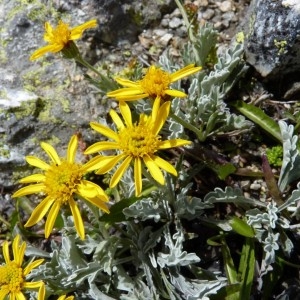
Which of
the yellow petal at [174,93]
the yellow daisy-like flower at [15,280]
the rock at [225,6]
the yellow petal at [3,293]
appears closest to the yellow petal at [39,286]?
the yellow daisy-like flower at [15,280]

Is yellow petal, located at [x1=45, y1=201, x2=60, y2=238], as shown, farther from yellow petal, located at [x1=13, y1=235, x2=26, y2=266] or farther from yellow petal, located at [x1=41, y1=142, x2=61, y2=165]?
yellow petal, located at [x1=13, y1=235, x2=26, y2=266]

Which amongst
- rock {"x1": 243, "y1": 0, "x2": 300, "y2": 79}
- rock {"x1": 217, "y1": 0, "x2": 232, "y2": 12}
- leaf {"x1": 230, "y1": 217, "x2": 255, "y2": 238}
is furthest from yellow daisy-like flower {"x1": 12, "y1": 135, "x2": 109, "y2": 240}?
rock {"x1": 217, "y1": 0, "x2": 232, "y2": 12}

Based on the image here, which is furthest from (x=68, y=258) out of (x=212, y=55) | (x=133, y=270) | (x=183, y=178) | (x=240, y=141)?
(x=212, y=55)

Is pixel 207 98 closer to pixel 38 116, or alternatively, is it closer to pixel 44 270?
pixel 38 116

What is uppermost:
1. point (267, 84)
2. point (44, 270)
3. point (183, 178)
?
point (267, 84)

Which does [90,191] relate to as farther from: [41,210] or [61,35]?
[61,35]

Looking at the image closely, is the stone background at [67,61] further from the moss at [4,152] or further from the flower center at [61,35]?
the flower center at [61,35]
